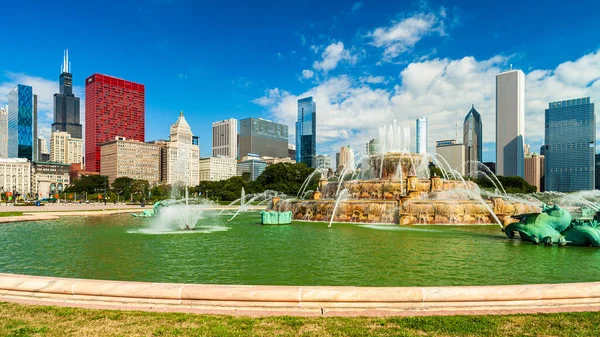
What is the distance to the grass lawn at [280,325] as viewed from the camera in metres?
6.07

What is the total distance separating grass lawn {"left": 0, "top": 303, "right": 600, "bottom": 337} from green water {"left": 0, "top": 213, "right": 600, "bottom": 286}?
326cm

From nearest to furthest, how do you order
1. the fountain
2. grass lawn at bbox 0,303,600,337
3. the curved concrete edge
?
grass lawn at bbox 0,303,600,337 → the curved concrete edge → the fountain

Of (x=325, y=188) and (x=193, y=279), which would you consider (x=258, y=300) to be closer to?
(x=193, y=279)

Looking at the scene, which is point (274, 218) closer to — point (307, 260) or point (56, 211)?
point (307, 260)

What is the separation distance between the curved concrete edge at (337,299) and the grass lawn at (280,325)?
41cm

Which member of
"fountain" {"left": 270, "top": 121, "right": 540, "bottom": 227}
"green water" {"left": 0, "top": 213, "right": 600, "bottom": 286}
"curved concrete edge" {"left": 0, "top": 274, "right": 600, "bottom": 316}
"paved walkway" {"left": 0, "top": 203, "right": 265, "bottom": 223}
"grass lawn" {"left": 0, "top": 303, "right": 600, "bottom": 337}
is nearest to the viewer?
"grass lawn" {"left": 0, "top": 303, "right": 600, "bottom": 337}

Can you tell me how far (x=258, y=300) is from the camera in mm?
7336

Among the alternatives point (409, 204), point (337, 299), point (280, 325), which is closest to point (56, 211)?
point (409, 204)

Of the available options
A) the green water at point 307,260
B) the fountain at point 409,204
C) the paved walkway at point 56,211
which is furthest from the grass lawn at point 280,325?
the paved walkway at point 56,211

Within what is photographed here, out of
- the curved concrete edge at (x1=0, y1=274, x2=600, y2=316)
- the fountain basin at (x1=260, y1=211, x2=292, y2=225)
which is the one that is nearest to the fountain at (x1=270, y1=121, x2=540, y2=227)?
the fountain basin at (x1=260, y1=211, x2=292, y2=225)

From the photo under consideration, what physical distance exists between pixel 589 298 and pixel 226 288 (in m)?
6.92

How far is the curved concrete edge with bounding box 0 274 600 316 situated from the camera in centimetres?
723

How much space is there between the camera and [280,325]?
6.38 meters

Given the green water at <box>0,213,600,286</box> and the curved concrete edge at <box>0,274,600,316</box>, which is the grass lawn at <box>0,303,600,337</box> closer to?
the curved concrete edge at <box>0,274,600,316</box>
